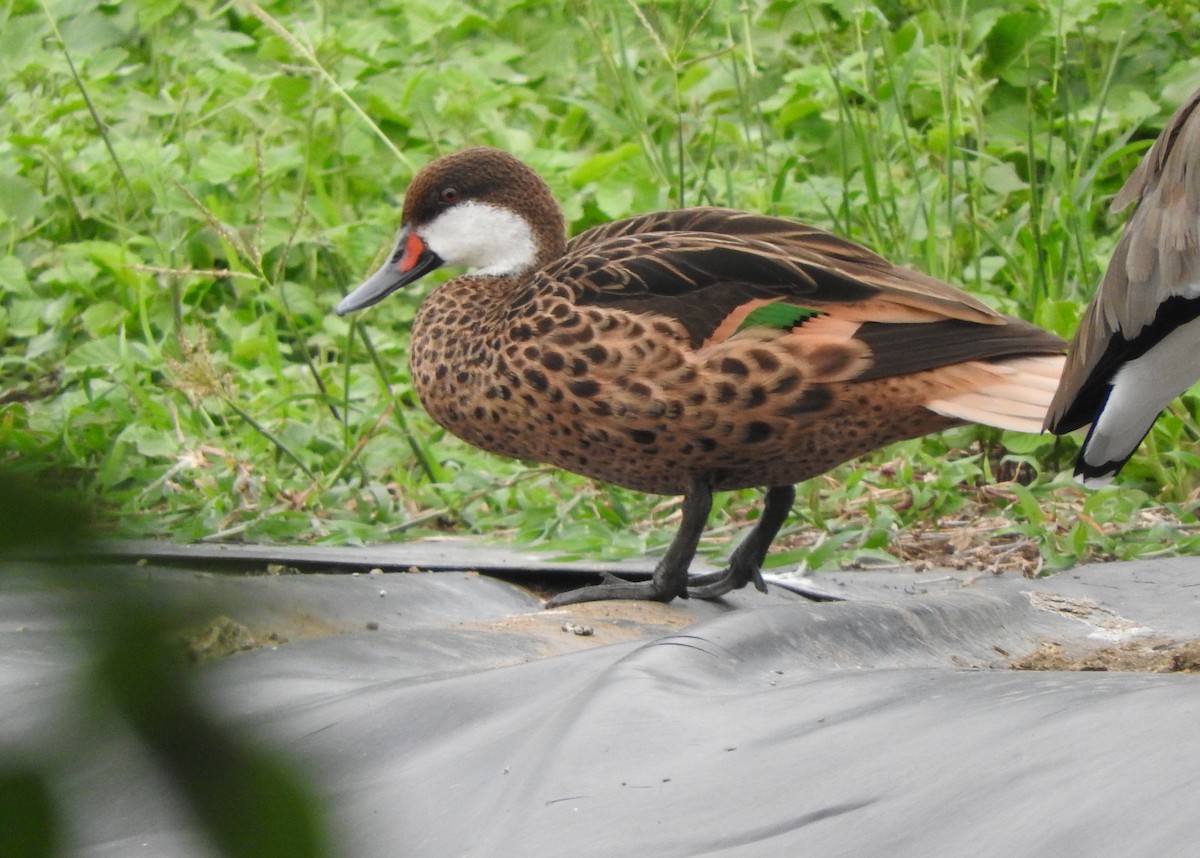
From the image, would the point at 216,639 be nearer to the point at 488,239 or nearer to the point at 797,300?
the point at 797,300

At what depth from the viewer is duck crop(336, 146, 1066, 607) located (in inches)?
108

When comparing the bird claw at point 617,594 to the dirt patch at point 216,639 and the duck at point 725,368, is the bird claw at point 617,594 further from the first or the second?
the dirt patch at point 216,639

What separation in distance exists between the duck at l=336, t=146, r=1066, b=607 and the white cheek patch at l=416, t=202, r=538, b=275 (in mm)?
346

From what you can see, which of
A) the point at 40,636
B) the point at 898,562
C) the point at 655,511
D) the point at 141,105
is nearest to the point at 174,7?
the point at 141,105

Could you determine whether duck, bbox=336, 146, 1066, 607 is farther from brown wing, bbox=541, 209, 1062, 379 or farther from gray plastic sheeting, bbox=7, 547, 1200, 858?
gray plastic sheeting, bbox=7, 547, 1200, 858

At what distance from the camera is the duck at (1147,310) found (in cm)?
264

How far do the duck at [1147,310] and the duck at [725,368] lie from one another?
12 cm

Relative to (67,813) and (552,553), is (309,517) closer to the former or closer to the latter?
(552,553)

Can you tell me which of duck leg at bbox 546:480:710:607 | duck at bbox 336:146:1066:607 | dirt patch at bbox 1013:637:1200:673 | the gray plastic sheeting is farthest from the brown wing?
the gray plastic sheeting

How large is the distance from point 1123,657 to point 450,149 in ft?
12.7

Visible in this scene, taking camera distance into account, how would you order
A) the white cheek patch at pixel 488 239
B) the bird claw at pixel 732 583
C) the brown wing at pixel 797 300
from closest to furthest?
1. the brown wing at pixel 797 300
2. the bird claw at pixel 732 583
3. the white cheek patch at pixel 488 239

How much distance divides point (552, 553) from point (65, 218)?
324cm

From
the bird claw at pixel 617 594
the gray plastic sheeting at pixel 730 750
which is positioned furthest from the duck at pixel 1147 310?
the gray plastic sheeting at pixel 730 750

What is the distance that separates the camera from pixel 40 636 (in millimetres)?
415
